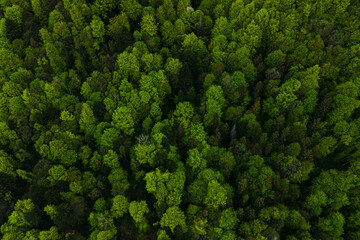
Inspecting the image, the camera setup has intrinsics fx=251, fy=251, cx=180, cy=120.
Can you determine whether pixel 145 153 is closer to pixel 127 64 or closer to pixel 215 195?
pixel 215 195

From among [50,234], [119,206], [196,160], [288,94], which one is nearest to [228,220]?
[196,160]

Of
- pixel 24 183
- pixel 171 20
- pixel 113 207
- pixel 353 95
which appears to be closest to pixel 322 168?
pixel 353 95

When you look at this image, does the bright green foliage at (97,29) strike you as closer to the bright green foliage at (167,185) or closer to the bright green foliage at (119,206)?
the bright green foliage at (167,185)

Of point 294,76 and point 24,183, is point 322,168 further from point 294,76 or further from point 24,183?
point 24,183

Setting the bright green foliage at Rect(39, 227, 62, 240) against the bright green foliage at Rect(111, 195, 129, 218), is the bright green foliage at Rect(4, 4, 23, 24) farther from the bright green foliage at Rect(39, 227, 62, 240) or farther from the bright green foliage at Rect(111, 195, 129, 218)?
the bright green foliage at Rect(111, 195, 129, 218)

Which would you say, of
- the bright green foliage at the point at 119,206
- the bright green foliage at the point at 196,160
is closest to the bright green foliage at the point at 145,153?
the bright green foliage at the point at 196,160

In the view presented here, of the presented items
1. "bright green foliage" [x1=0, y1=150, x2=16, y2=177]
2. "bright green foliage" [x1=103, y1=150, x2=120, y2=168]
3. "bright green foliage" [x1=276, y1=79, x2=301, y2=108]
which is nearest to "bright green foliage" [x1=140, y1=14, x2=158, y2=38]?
"bright green foliage" [x1=103, y1=150, x2=120, y2=168]

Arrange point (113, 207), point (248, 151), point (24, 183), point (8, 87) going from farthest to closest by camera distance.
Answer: point (8, 87), point (24, 183), point (248, 151), point (113, 207)
